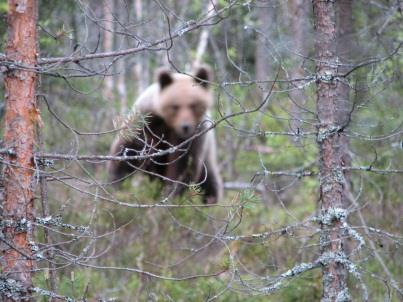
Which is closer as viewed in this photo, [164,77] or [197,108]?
[164,77]

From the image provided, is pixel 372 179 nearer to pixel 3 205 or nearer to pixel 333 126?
pixel 333 126

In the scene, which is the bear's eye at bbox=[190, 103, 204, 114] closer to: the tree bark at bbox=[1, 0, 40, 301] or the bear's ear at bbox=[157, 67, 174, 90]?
the bear's ear at bbox=[157, 67, 174, 90]

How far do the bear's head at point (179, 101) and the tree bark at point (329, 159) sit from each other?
193 inches

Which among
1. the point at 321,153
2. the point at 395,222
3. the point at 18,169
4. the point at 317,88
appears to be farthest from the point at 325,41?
the point at 395,222

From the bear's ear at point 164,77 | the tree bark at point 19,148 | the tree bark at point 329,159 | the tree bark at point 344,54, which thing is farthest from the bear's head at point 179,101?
the tree bark at point 19,148

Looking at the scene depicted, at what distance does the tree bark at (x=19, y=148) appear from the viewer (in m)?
3.59

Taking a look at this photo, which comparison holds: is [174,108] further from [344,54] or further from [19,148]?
[19,148]

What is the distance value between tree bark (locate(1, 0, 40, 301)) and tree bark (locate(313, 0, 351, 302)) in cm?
147

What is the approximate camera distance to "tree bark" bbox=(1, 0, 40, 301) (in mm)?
3586

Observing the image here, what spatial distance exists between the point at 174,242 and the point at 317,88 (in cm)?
308

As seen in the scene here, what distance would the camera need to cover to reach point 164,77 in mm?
8969

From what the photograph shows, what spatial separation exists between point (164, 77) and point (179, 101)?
367 millimetres

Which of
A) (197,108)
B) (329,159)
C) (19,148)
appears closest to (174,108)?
(197,108)

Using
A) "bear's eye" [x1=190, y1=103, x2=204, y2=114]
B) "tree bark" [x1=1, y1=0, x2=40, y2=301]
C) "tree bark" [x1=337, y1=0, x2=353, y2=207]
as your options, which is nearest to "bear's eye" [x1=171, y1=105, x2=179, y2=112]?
"bear's eye" [x1=190, y1=103, x2=204, y2=114]
